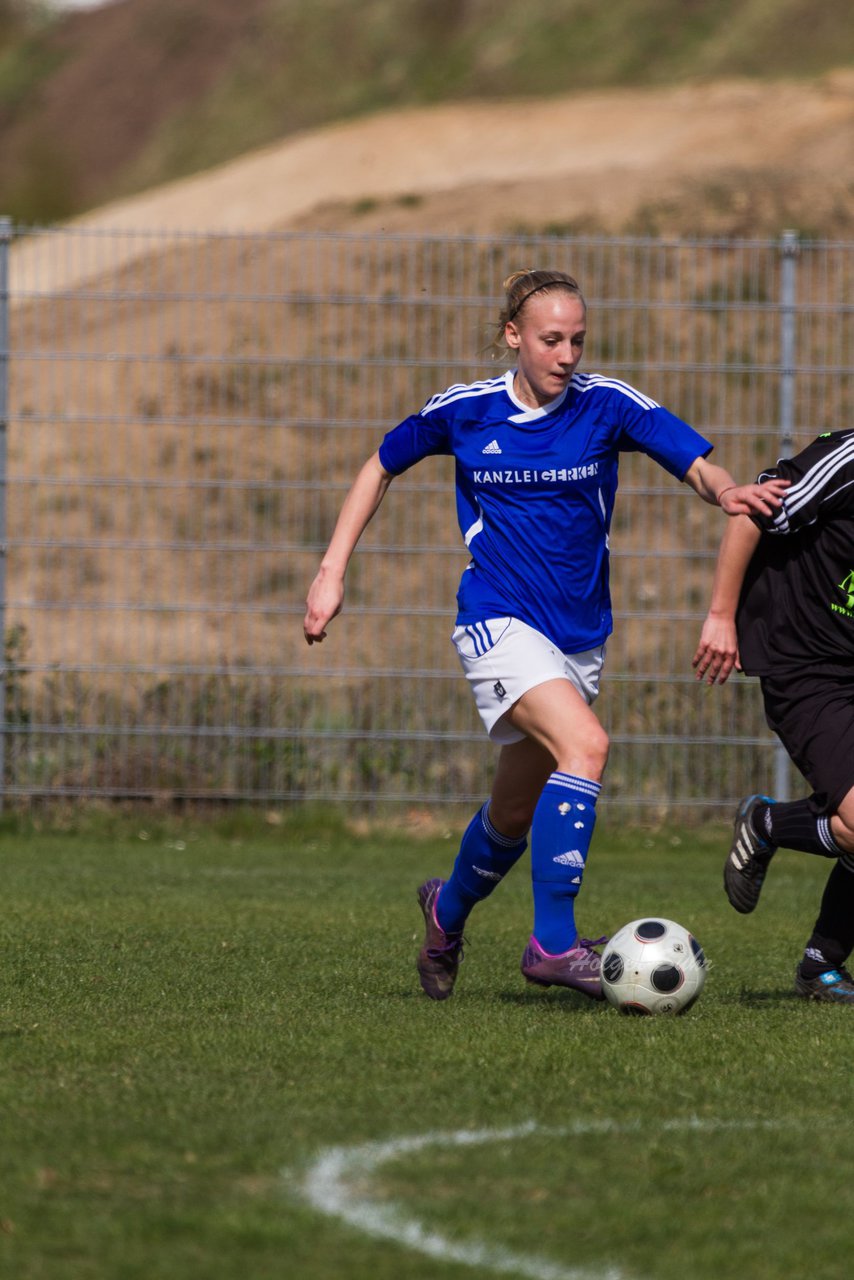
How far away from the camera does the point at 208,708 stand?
35.7 feet

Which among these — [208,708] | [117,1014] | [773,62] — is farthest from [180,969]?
[773,62]

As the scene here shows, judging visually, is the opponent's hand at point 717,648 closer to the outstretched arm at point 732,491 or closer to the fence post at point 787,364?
the outstretched arm at point 732,491

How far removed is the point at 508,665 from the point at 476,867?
0.72m

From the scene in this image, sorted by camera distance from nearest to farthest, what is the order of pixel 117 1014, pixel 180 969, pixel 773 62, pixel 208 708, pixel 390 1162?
pixel 390 1162 < pixel 117 1014 < pixel 180 969 < pixel 208 708 < pixel 773 62

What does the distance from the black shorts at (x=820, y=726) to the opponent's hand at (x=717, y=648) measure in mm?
191

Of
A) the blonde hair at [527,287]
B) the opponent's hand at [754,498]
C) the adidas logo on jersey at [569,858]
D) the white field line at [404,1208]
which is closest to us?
the white field line at [404,1208]

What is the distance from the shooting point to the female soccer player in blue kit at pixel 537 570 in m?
5.48

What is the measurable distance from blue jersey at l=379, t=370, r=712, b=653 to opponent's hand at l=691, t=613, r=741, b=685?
0.34 metres

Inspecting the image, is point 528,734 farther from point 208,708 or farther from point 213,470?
point 213,470

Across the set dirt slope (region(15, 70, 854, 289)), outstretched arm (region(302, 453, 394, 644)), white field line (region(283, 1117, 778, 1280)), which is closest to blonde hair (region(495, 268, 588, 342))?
outstretched arm (region(302, 453, 394, 644))

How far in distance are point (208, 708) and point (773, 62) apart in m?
35.1

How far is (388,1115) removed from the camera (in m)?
4.02

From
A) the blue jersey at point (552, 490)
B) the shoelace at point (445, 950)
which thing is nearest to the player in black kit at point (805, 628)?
the blue jersey at point (552, 490)

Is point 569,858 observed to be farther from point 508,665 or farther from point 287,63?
point 287,63
